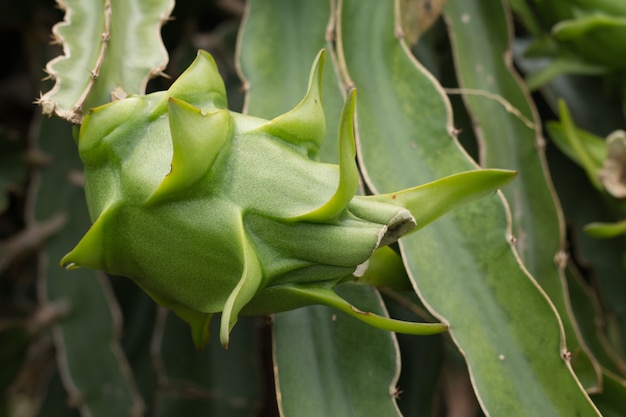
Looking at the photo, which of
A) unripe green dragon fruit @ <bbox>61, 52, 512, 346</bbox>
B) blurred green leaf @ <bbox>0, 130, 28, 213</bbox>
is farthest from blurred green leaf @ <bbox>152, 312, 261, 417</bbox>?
unripe green dragon fruit @ <bbox>61, 52, 512, 346</bbox>

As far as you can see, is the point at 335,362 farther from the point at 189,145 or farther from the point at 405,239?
the point at 189,145

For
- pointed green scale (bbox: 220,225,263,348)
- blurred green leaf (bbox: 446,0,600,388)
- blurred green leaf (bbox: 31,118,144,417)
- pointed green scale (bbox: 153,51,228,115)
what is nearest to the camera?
pointed green scale (bbox: 220,225,263,348)

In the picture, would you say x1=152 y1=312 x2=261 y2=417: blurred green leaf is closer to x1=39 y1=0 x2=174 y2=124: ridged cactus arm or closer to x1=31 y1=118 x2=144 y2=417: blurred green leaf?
x1=31 y1=118 x2=144 y2=417: blurred green leaf

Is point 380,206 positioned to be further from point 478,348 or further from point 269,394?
point 269,394

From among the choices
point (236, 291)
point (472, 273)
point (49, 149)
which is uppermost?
point (236, 291)

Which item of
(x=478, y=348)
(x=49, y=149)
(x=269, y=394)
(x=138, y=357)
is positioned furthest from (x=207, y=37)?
(x=478, y=348)

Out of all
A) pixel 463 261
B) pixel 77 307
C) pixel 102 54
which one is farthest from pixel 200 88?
pixel 77 307

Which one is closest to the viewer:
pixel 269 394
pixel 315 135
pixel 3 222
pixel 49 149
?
pixel 315 135
